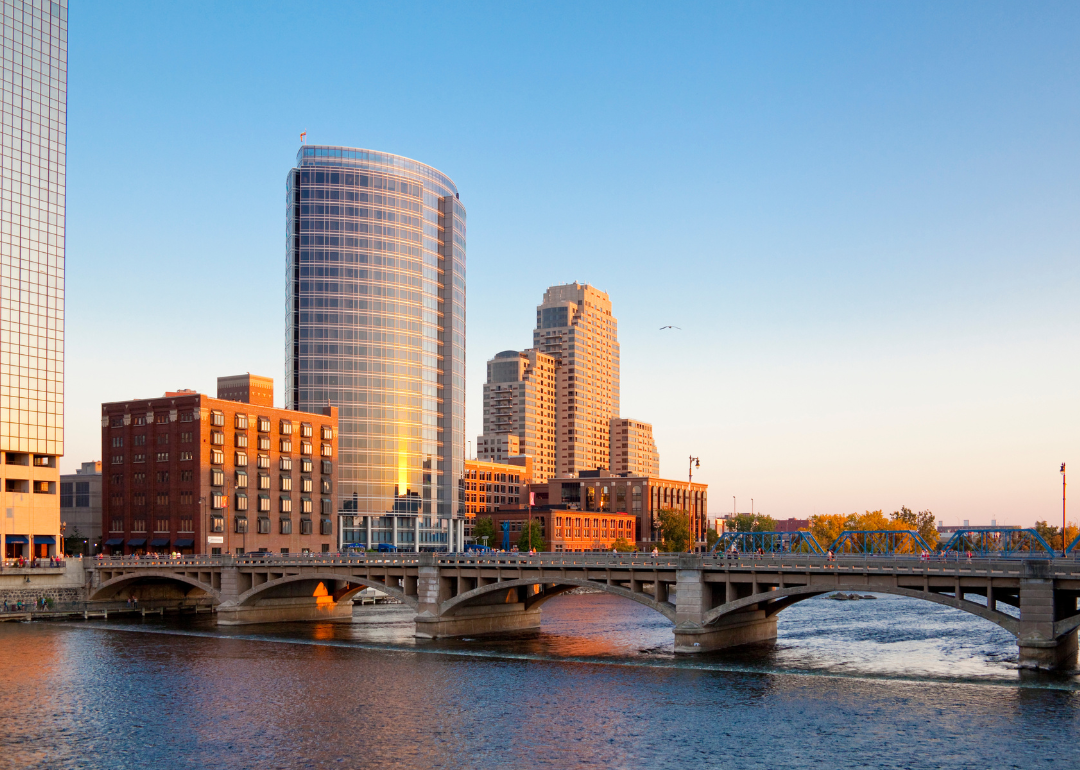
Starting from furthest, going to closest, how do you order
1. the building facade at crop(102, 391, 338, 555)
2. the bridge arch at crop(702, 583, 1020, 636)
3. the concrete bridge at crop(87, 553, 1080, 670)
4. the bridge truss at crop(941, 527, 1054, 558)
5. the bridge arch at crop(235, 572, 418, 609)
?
1. the building facade at crop(102, 391, 338, 555)
2. the bridge arch at crop(235, 572, 418, 609)
3. the bridge truss at crop(941, 527, 1054, 558)
4. the concrete bridge at crop(87, 553, 1080, 670)
5. the bridge arch at crop(702, 583, 1020, 636)

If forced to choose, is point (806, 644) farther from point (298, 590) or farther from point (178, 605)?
point (178, 605)

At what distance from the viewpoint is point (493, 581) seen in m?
104

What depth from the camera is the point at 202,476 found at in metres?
163

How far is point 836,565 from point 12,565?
10253cm

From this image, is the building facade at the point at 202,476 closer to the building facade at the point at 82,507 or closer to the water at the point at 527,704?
the building facade at the point at 82,507

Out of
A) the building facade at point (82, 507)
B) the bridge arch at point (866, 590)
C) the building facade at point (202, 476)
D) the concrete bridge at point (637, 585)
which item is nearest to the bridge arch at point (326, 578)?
the concrete bridge at point (637, 585)

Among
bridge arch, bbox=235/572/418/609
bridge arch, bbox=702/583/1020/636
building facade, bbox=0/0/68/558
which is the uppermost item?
building facade, bbox=0/0/68/558

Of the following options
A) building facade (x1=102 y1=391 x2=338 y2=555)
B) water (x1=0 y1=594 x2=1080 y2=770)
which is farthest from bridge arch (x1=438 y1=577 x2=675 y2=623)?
building facade (x1=102 y1=391 x2=338 y2=555)

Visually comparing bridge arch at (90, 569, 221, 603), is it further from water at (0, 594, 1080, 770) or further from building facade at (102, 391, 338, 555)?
building facade at (102, 391, 338, 555)

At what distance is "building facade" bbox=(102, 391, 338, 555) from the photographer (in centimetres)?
16400

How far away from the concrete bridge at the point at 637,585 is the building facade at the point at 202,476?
25872 millimetres

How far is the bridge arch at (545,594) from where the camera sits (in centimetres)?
8925

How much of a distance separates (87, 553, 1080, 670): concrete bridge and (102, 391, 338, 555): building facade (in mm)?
25872

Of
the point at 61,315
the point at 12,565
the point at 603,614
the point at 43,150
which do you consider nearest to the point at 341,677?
the point at 603,614
